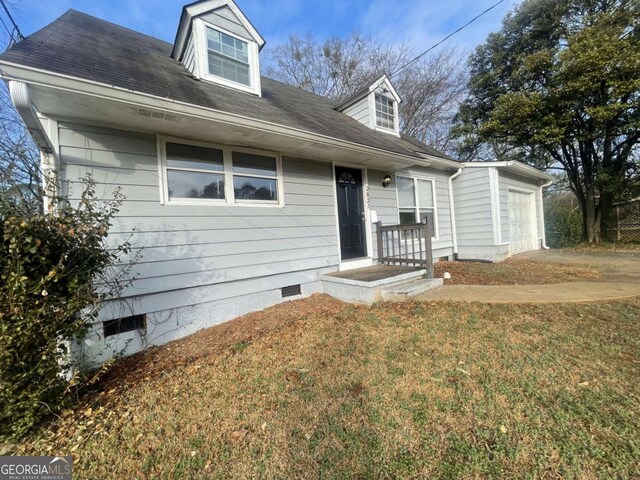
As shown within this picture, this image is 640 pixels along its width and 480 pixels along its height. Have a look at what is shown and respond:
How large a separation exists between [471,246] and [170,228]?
318 inches

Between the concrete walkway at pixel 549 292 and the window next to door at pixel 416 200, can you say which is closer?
the concrete walkway at pixel 549 292

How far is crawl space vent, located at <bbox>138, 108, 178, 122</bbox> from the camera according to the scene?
11.1 feet

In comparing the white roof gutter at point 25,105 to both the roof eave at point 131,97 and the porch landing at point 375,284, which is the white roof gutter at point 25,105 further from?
the porch landing at point 375,284

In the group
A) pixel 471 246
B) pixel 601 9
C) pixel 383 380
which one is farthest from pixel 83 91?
pixel 601 9

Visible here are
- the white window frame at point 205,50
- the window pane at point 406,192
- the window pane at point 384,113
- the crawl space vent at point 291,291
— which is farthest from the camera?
the window pane at point 384,113

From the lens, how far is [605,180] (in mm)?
10953

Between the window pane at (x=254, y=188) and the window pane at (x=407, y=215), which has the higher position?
the window pane at (x=254, y=188)

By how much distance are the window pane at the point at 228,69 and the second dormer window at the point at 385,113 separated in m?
3.83

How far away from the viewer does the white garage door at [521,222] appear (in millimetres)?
9131

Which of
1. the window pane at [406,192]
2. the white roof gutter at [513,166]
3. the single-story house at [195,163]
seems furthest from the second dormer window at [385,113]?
the white roof gutter at [513,166]

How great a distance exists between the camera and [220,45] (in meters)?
5.05

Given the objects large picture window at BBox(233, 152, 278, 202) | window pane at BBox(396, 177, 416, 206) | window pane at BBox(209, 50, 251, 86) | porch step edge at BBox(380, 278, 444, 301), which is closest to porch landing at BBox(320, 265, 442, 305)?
porch step edge at BBox(380, 278, 444, 301)

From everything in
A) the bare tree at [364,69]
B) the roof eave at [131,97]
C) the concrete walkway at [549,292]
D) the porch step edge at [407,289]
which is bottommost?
the concrete walkway at [549,292]

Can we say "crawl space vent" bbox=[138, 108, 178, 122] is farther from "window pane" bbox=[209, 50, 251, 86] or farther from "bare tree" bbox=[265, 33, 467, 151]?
"bare tree" bbox=[265, 33, 467, 151]
